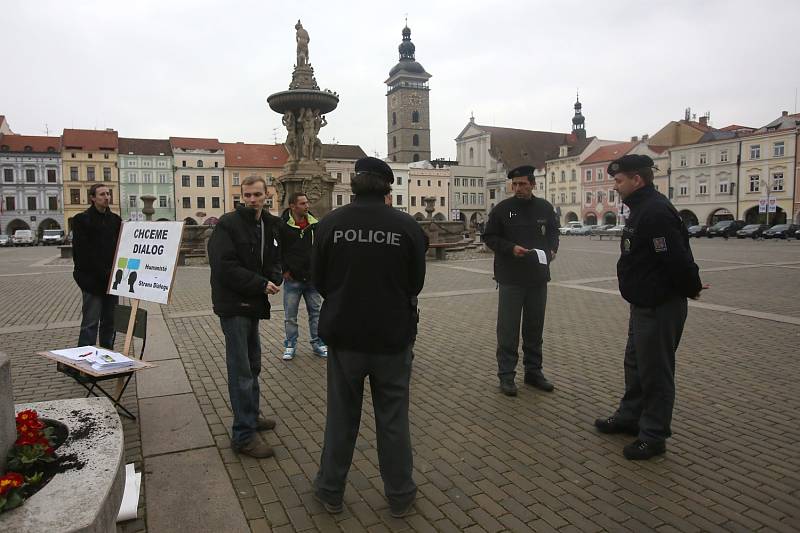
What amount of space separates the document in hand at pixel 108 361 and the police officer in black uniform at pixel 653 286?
4.02 m

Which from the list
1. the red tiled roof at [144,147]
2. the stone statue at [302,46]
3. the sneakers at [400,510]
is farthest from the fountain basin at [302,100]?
the red tiled roof at [144,147]

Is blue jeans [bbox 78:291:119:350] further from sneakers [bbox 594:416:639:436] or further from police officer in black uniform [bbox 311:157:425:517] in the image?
sneakers [bbox 594:416:639:436]

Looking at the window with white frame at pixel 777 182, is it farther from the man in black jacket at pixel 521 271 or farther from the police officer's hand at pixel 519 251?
the police officer's hand at pixel 519 251

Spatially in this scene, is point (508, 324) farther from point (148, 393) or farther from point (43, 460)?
point (43, 460)

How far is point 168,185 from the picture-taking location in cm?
7494

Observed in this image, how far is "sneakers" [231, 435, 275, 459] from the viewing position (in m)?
4.25

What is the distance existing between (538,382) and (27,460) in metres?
4.51

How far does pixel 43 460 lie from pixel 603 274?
54.6 feet

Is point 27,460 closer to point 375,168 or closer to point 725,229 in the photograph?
point 375,168

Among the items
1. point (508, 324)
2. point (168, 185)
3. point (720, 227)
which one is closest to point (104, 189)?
point (508, 324)

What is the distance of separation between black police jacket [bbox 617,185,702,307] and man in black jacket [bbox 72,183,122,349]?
4.88m

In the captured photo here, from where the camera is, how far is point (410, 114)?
335ft

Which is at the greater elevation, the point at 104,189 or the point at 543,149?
the point at 543,149

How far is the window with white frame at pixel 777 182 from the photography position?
183 ft
